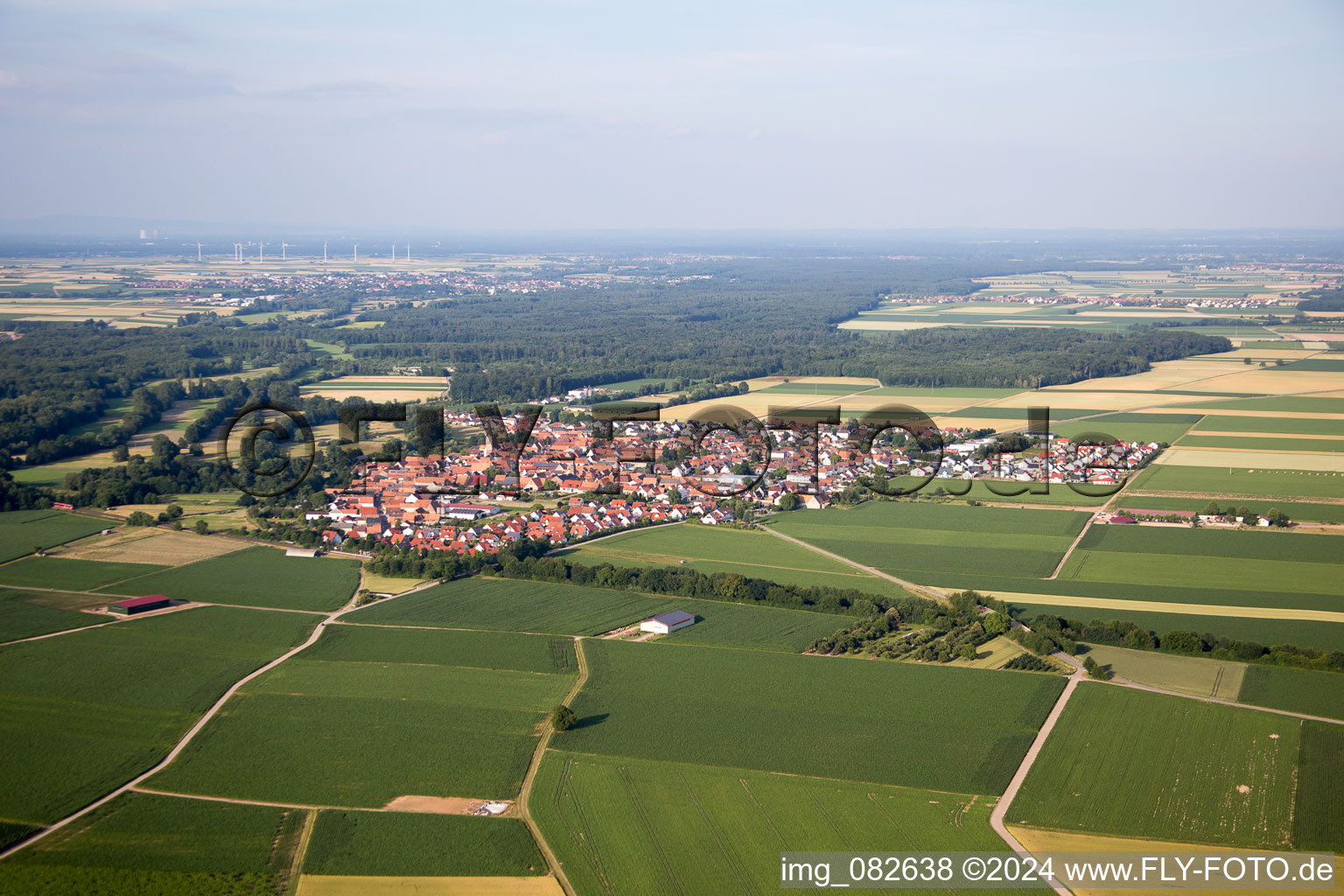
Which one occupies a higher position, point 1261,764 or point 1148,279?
point 1148,279

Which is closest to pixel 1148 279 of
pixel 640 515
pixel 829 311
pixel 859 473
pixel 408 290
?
pixel 829 311

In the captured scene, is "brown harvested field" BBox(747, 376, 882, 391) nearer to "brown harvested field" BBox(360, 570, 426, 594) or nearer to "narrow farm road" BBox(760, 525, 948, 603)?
"narrow farm road" BBox(760, 525, 948, 603)

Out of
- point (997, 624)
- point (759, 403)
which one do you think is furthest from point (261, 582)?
point (759, 403)

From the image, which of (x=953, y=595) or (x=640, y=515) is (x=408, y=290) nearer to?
(x=640, y=515)

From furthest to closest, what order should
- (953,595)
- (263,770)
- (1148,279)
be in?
(1148,279)
(953,595)
(263,770)

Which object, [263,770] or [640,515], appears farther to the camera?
[640,515]

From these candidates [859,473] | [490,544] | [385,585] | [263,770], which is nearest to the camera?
[263,770]

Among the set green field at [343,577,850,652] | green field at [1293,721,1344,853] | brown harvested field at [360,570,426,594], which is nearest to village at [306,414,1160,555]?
brown harvested field at [360,570,426,594]
